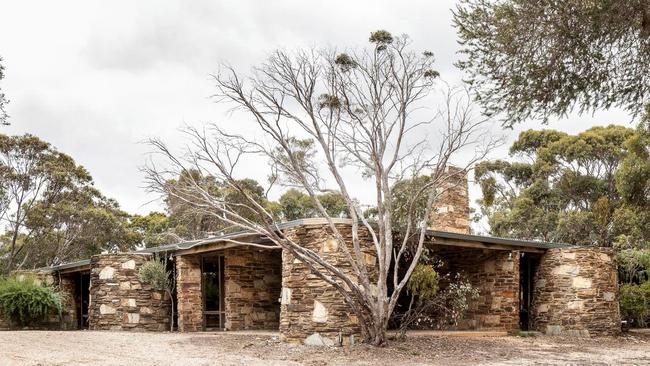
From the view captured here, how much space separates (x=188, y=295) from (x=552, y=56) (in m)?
10.9

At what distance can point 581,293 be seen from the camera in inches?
628

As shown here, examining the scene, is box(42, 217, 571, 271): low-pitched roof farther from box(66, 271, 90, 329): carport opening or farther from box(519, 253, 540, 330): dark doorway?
box(66, 271, 90, 329): carport opening

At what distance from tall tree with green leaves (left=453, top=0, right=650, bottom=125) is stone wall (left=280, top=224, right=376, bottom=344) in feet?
13.9

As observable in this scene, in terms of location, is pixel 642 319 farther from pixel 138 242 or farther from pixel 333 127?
pixel 138 242

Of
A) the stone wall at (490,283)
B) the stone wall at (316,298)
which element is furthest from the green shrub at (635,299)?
the stone wall at (316,298)

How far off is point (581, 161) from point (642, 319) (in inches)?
402

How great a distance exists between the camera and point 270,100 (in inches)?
525

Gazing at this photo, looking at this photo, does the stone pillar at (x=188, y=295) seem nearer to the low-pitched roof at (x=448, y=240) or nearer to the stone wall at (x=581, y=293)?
the low-pitched roof at (x=448, y=240)

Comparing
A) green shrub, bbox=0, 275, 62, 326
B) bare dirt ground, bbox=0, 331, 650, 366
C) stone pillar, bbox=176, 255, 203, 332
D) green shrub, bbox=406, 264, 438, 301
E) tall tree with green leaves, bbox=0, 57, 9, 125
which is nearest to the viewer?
bare dirt ground, bbox=0, 331, 650, 366

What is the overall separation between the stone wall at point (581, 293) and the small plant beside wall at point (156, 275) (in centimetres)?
883

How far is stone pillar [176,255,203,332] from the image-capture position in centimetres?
1716

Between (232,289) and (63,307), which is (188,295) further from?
(63,307)

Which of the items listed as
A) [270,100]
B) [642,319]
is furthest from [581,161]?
[270,100]

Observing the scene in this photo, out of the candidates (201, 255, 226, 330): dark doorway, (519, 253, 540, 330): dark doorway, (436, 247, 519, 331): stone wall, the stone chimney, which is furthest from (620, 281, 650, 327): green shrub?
(201, 255, 226, 330): dark doorway
